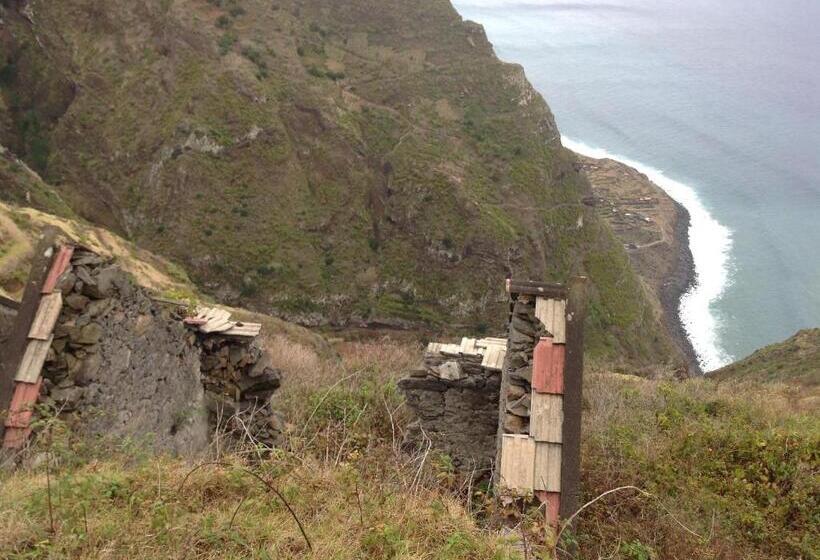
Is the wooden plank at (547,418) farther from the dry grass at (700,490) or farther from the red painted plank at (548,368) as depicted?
the dry grass at (700,490)

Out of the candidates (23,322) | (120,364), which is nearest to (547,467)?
(120,364)

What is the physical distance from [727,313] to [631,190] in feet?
103

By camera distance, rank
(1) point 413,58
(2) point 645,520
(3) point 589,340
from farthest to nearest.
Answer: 1. (1) point 413,58
2. (3) point 589,340
3. (2) point 645,520

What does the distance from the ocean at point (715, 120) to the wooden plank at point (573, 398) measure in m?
68.1

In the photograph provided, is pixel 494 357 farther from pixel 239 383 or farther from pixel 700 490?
pixel 239 383

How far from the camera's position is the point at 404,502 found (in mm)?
5156

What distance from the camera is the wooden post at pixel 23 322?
6414mm

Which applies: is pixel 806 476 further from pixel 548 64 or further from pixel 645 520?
pixel 548 64

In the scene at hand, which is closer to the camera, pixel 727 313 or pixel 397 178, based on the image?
pixel 397 178

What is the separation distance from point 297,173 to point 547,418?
63838mm

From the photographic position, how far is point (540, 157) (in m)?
73.6

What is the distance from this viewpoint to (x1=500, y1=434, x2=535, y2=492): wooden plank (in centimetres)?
592

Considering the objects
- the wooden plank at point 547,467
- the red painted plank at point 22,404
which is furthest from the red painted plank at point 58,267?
the wooden plank at point 547,467

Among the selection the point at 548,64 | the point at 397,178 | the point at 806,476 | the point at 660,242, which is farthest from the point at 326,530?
the point at 548,64
